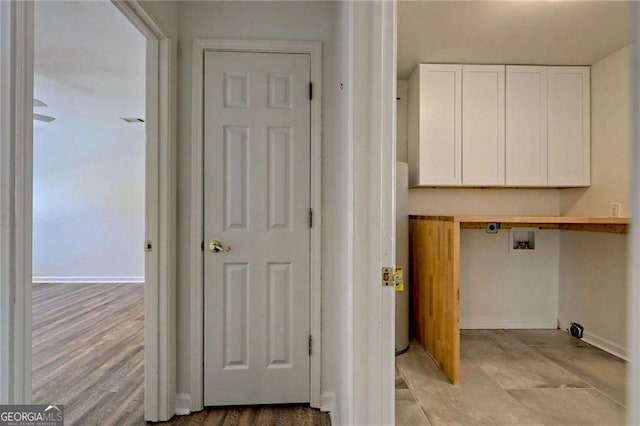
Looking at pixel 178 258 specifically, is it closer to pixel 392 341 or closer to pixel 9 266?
pixel 9 266

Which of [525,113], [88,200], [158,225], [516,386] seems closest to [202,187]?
[158,225]

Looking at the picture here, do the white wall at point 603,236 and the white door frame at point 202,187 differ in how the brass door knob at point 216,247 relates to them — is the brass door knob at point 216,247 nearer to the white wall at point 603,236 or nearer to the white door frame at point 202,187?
the white door frame at point 202,187

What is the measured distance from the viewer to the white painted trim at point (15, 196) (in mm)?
867

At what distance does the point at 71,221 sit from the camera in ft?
17.5

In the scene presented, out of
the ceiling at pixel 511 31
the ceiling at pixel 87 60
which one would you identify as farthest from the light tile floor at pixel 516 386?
the ceiling at pixel 87 60

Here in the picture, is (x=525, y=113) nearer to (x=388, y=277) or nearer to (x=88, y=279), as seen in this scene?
(x=388, y=277)

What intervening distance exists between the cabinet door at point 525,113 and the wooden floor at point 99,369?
266 cm

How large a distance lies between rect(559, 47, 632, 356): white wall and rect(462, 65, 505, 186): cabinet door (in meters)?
0.78

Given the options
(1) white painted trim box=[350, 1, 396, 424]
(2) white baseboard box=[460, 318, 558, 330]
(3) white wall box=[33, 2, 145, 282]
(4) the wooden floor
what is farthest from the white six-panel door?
(3) white wall box=[33, 2, 145, 282]

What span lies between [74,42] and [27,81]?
2.22m

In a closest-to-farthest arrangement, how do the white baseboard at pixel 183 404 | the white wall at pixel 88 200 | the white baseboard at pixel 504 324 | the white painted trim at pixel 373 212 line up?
the white painted trim at pixel 373 212 → the white baseboard at pixel 183 404 → the white baseboard at pixel 504 324 → the white wall at pixel 88 200

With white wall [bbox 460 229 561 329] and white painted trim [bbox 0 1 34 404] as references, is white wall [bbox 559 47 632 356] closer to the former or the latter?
white wall [bbox 460 229 561 329]

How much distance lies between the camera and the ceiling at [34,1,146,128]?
223 cm

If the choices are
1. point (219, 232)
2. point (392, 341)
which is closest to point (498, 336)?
point (392, 341)
